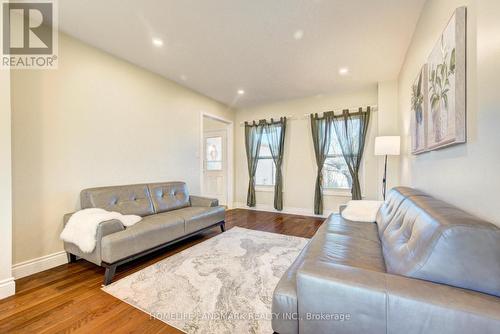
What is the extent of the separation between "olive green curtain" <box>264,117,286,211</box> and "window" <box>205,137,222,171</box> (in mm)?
1447

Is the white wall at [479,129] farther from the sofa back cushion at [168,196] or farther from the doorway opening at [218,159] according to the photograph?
the doorway opening at [218,159]

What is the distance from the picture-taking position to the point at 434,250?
0.91 m

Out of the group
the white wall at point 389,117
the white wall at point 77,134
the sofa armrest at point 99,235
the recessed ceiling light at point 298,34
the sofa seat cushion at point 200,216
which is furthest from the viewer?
the white wall at point 389,117

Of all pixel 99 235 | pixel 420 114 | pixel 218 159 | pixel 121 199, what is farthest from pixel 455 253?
pixel 218 159

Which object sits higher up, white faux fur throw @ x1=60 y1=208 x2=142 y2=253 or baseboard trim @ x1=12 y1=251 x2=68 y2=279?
white faux fur throw @ x1=60 y1=208 x2=142 y2=253

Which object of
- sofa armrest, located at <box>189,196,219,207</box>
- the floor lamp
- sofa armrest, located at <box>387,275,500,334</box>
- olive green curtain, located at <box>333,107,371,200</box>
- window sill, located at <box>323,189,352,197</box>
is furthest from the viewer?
window sill, located at <box>323,189,352,197</box>

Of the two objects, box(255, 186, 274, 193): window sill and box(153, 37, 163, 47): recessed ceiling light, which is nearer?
box(153, 37, 163, 47): recessed ceiling light

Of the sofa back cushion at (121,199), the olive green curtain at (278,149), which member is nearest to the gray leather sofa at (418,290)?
the sofa back cushion at (121,199)

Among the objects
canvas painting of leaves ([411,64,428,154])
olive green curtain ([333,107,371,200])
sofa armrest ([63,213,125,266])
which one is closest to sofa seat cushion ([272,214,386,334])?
canvas painting of leaves ([411,64,428,154])

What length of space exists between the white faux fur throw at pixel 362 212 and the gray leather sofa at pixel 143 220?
1819 mm

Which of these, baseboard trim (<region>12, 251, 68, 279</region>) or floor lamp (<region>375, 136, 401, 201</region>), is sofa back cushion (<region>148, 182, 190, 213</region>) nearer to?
baseboard trim (<region>12, 251, 68, 279</region>)

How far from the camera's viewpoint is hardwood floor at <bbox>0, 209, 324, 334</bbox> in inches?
55.9

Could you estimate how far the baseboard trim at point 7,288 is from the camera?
1.71 metres

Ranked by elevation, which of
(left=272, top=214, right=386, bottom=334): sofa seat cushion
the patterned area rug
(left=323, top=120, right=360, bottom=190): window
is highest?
(left=323, top=120, right=360, bottom=190): window
